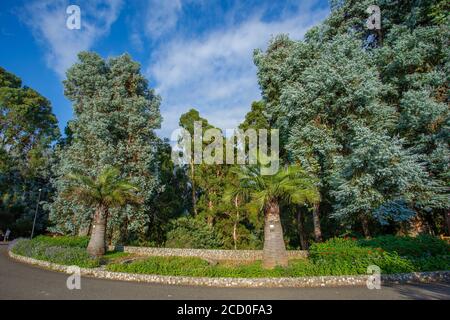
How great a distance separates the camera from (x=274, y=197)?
45.8 ft

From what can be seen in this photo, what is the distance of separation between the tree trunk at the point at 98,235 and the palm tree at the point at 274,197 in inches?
403

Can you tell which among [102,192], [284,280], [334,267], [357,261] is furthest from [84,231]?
[357,261]

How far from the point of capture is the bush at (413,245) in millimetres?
12797

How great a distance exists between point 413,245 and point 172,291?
11592mm

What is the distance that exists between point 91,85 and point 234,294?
2683 centimetres

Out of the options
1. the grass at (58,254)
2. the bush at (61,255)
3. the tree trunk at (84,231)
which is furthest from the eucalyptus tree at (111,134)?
the bush at (61,255)

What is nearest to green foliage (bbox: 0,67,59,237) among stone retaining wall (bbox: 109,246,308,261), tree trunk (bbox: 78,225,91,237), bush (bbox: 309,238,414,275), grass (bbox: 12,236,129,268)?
tree trunk (bbox: 78,225,91,237)

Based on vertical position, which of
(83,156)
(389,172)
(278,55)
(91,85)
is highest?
(278,55)

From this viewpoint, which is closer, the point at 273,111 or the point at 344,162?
the point at 344,162

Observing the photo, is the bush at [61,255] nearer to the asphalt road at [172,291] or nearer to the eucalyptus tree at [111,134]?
the asphalt road at [172,291]
